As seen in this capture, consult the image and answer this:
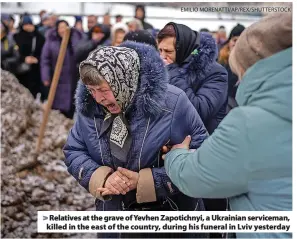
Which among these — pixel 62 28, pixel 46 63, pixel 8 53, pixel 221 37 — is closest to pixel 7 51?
pixel 8 53

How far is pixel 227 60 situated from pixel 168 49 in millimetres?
188

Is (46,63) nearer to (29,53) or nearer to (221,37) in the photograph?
(29,53)

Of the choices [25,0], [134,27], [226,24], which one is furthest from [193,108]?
[25,0]

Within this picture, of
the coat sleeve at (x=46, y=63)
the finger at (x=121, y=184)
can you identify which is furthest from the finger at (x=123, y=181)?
the coat sleeve at (x=46, y=63)

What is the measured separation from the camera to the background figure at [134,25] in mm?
1630

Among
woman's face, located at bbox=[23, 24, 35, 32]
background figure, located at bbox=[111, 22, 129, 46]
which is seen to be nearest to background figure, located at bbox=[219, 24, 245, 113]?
background figure, located at bbox=[111, 22, 129, 46]

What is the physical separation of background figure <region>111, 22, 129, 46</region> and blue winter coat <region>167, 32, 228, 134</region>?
1.01ft

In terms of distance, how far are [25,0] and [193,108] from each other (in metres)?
0.63

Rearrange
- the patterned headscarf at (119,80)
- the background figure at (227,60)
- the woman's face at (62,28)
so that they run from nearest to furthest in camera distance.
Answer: the patterned headscarf at (119,80) < the background figure at (227,60) < the woman's face at (62,28)

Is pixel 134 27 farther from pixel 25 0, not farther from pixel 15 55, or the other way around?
pixel 15 55

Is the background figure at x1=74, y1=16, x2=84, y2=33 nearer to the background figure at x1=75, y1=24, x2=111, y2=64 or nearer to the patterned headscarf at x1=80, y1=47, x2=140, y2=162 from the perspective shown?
the background figure at x1=75, y1=24, x2=111, y2=64

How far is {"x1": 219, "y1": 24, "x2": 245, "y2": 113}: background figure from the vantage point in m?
1.30

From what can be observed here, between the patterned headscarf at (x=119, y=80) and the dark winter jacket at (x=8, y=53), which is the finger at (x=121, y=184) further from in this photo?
the dark winter jacket at (x=8, y=53)

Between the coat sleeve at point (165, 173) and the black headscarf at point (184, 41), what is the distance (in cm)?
16
